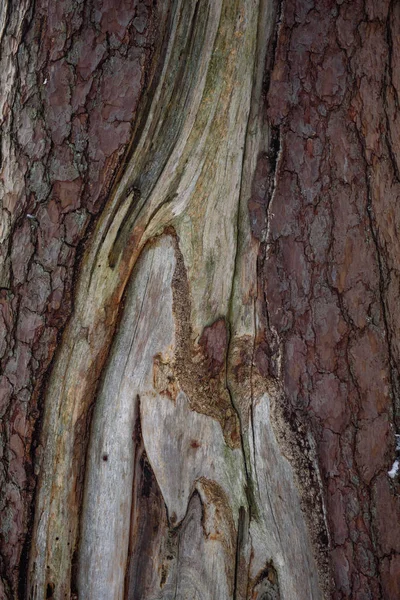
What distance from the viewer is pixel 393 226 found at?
1.48 m

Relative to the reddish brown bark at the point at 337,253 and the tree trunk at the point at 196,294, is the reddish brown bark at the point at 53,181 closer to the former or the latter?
the tree trunk at the point at 196,294

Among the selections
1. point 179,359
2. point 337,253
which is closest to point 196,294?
point 179,359

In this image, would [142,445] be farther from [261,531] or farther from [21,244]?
[21,244]

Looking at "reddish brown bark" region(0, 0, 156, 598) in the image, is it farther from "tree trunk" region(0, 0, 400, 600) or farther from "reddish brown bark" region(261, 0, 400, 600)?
"reddish brown bark" region(261, 0, 400, 600)

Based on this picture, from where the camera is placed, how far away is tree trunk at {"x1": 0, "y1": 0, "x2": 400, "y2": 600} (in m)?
1.43

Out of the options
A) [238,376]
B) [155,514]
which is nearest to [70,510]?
[155,514]

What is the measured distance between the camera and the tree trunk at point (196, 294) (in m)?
1.43

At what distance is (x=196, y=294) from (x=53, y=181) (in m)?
0.45

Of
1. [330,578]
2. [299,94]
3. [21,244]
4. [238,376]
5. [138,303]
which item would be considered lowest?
[330,578]

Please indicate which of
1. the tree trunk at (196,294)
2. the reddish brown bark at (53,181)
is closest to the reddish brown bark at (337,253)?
the tree trunk at (196,294)

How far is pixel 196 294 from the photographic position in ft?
4.91

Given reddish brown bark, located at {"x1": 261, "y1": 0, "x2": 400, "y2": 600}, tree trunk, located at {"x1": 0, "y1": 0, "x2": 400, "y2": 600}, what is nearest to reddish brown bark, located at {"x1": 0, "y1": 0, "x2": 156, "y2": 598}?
tree trunk, located at {"x1": 0, "y1": 0, "x2": 400, "y2": 600}

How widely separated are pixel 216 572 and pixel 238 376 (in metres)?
0.49

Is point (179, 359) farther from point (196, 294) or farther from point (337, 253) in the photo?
point (337, 253)
